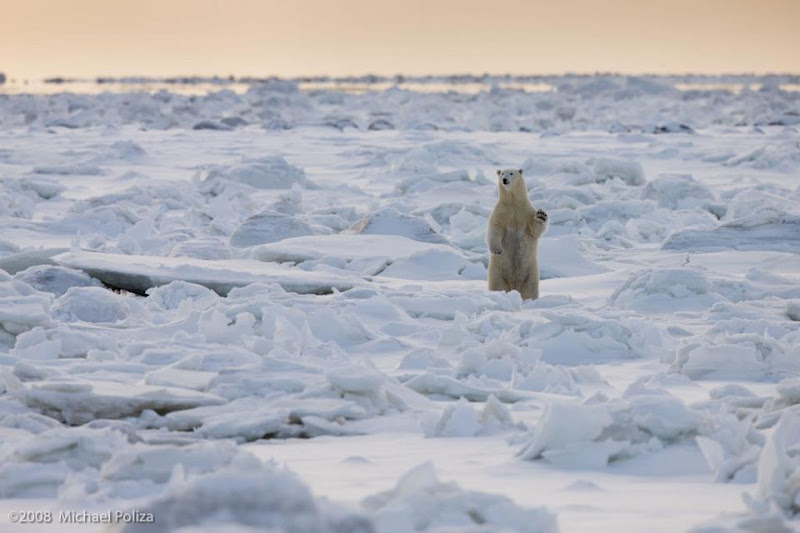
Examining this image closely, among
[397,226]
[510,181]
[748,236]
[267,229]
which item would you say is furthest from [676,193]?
[510,181]

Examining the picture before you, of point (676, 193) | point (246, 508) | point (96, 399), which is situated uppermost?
point (246, 508)

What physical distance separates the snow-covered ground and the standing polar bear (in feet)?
0.46

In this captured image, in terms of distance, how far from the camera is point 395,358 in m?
4.54

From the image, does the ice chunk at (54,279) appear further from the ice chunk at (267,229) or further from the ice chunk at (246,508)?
the ice chunk at (246,508)

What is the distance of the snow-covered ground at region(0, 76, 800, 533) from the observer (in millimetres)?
2508

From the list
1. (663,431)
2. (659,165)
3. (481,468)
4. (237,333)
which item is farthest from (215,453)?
(659,165)

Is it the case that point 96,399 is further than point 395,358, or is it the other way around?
point 395,358

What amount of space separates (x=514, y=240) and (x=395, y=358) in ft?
5.04

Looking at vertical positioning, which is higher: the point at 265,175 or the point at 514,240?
the point at 514,240

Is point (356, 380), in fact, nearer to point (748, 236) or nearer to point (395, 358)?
point (395, 358)

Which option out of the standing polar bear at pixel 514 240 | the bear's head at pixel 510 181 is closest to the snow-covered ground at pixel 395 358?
the standing polar bear at pixel 514 240

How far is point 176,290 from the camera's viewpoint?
5.57 m

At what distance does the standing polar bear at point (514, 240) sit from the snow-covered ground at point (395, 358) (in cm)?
14

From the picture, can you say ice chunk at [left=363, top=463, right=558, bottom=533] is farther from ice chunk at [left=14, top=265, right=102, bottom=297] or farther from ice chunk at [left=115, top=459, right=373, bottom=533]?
ice chunk at [left=14, top=265, right=102, bottom=297]
